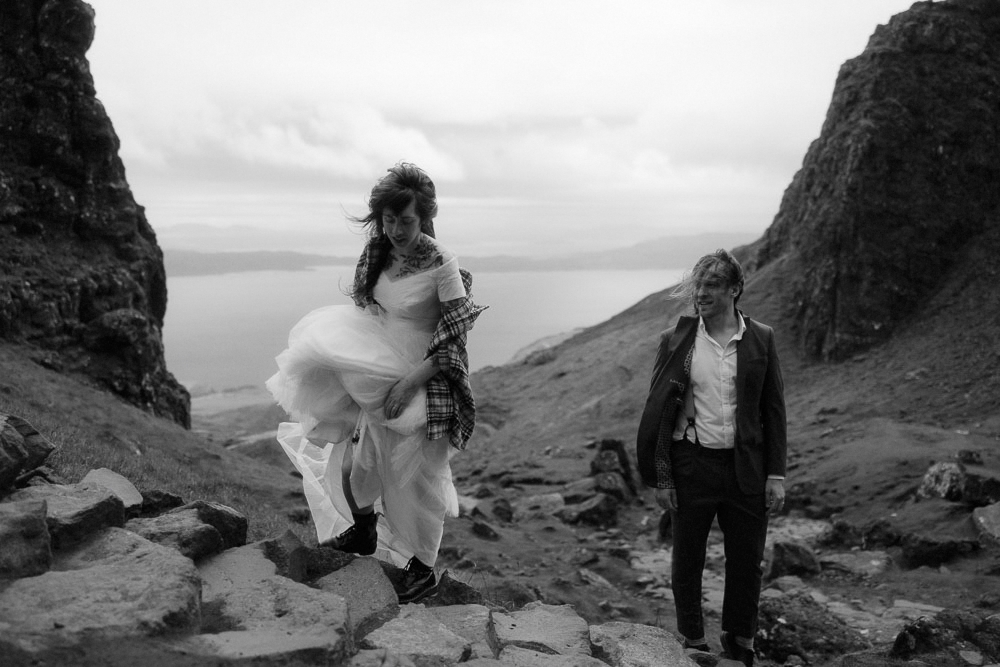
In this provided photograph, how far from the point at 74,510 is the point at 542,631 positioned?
2625mm

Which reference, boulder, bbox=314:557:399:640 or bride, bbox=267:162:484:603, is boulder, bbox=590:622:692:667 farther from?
boulder, bbox=314:557:399:640

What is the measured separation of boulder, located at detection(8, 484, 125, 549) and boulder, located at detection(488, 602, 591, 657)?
2132 millimetres

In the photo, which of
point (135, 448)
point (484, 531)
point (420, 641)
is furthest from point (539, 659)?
point (135, 448)

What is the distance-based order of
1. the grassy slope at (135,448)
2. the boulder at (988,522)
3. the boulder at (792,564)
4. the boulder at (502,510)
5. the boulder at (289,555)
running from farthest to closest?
1. the boulder at (502,510)
2. the boulder at (792,564)
3. the boulder at (988,522)
4. the grassy slope at (135,448)
5. the boulder at (289,555)

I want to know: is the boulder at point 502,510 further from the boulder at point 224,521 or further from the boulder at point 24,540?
the boulder at point 24,540

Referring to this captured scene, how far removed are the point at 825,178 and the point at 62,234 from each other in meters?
16.9

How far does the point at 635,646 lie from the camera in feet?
17.0

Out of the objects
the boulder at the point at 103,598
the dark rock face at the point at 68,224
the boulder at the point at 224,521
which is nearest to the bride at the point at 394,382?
the boulder at the point at 224,521

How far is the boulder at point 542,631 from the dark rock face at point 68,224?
10.2 metres

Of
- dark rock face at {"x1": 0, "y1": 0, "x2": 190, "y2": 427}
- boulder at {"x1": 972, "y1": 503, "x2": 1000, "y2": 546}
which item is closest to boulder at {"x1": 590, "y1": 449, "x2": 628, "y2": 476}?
boulder at {"x1": 972, "y1": 503, "x2": 1000, "y2": 546}

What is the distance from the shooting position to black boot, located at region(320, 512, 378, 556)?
17.6 ft

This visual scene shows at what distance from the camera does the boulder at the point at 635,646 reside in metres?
5.02

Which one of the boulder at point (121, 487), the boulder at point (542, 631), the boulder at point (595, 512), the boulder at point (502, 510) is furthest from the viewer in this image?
the boulder at point (502, 510)

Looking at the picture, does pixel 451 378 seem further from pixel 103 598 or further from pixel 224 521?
pixel 103 598
